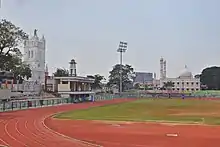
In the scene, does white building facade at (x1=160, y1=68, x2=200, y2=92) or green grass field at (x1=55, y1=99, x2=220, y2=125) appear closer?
green grass field at (x1=55, y1=99, x2=220, y2=125)

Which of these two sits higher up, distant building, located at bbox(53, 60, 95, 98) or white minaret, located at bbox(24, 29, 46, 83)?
white minaret, located at bbox(24, 29, 46, 83)

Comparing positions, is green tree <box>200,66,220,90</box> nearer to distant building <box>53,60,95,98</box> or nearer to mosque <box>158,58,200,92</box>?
mosque <box>158,58,200,92</box>

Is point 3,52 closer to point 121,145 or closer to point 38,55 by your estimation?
point 121,145

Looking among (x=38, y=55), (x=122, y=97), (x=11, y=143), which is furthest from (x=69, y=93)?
(x=11, y=143)

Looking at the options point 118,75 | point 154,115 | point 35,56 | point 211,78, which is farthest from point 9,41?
point 211,78

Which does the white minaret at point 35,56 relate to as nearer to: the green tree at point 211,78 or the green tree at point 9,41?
the green tree at point 9,41

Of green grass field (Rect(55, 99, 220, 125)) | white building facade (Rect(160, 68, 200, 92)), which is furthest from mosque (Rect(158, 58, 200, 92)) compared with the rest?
green grass field (Rect(55, 99, 220, 125))

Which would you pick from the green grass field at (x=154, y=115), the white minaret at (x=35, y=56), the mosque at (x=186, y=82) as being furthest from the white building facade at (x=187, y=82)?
the green grass field at (x=154, y=115)

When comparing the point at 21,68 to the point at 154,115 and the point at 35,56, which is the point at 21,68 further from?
the point at 154,115

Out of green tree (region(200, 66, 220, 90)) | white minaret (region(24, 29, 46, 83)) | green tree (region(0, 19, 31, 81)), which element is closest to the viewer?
green tree (region(0, 19, 31, 81))

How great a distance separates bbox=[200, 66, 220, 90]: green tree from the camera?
12783 centimetres

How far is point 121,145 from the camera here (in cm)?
1738

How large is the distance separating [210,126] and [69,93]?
46708mm

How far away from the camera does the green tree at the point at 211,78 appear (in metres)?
128
